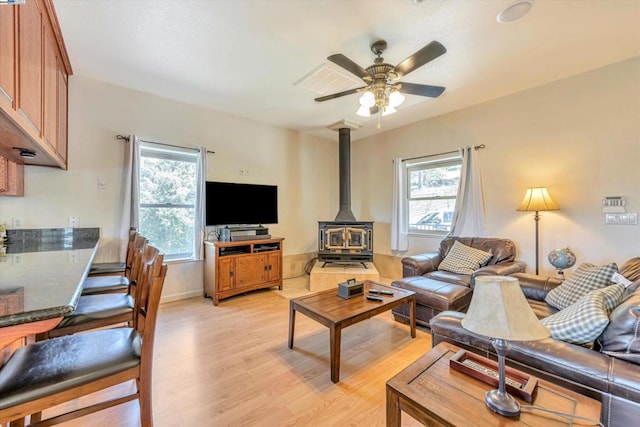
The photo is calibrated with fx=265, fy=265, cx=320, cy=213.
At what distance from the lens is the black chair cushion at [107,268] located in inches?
105

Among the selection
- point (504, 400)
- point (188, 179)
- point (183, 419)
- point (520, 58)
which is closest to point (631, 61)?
point (520, 58)

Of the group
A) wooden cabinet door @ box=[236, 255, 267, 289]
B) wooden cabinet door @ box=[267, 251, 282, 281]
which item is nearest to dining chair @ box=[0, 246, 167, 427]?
wooden cabinet door @ box=[236, 255, 267, 289]

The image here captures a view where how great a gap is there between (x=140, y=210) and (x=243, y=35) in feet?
8.20

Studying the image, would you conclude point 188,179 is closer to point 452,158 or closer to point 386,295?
point 386,295

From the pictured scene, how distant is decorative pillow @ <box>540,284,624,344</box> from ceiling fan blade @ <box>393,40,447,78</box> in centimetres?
176

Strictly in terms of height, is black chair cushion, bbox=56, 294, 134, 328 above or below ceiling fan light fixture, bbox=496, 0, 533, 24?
below

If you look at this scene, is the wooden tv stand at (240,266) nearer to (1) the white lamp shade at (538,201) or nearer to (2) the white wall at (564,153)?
(2) the white wall at (564,153)

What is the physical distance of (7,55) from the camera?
53.7 inches

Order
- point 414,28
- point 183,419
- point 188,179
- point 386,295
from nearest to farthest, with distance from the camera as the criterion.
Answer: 1. point 183,419
2. point 414,28
3. point 386,295
4. point 188,179

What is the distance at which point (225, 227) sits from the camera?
3.78 meters

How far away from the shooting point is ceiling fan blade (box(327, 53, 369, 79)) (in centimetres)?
197

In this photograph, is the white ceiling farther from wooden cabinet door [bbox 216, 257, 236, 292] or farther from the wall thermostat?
wooden cabinet door [bbox 216, 257, 236, 292]

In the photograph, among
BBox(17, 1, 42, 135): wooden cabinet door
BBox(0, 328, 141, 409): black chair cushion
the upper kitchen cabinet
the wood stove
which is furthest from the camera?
the wood stove

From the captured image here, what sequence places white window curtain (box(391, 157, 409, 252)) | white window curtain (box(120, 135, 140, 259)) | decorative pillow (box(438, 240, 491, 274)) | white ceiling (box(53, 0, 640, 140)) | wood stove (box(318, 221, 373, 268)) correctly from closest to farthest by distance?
white ceiling (box(53, 0, 640, 140)), white window curtain (box(120, 135, 140, 259)), decorative pillow (box(438, 240, 491, 274)), wood stove (box(318, 221, 373, 268)), white window curtain (box(391, 157, 409, 252))
